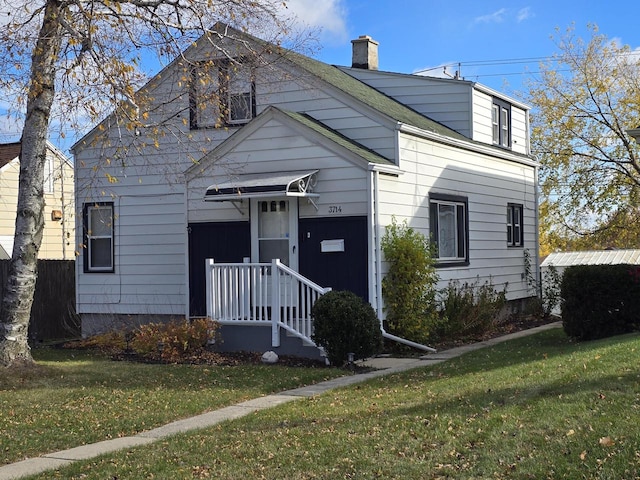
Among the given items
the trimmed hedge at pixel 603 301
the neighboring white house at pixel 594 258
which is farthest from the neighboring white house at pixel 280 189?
the neighboring white house at pixel 594 258

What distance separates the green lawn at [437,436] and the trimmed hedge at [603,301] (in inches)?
147

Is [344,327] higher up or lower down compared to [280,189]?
lower down

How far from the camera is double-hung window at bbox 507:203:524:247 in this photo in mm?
21406

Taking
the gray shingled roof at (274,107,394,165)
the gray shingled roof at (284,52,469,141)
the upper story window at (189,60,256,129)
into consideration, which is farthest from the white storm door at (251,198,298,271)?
the gray shingled roof at (284,52,469,141)

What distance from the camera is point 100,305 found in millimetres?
18781

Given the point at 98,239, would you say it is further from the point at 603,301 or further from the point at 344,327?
the point at 603,301

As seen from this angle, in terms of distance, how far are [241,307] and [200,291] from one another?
170 centimetres

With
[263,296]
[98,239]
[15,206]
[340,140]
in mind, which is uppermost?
[340,140]

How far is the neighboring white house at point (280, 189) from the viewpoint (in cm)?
1520

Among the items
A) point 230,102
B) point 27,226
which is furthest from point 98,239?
point 27,226

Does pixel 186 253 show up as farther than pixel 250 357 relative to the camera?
Yes

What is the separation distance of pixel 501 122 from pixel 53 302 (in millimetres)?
11714

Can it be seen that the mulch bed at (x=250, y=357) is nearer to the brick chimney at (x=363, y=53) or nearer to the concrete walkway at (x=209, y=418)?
Answer: the concrete walkway at (x=209, y=418)

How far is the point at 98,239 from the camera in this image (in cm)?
1903
